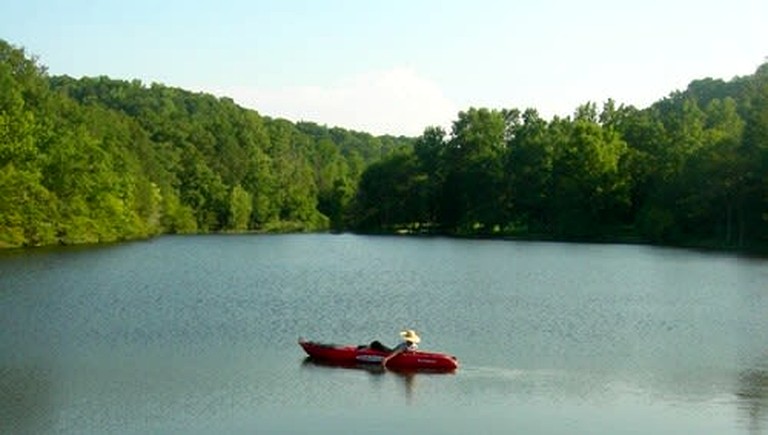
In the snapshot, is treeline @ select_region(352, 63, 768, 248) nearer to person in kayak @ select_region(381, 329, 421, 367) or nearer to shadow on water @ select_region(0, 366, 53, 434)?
person in kayak @ select_region(381, 329, 421, 367)

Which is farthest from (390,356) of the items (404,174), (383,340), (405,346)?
(404,174)

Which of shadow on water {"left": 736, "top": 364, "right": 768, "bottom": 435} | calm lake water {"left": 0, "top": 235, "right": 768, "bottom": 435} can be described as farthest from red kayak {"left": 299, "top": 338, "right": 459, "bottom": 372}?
shadow on water {"left": 736, "top": 364, "right": 768, "bottom": 435}

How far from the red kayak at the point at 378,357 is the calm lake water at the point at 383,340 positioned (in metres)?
0.56

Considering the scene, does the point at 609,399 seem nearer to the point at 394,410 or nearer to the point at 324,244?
the point at 394,410

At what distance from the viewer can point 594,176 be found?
107062 millimetres

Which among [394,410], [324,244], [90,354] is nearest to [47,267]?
[90,354]

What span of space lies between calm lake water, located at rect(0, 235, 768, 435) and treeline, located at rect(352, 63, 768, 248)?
91.7 feet

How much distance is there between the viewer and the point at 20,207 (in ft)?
252

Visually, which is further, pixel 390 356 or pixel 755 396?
pixel 390 356

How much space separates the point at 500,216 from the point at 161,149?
152ft

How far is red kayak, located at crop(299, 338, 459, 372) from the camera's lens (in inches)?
1085

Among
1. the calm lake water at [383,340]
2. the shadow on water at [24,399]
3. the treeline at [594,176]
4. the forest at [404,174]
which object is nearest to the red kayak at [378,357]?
the calm lake water at [383,340]

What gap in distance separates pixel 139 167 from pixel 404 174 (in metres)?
36.9

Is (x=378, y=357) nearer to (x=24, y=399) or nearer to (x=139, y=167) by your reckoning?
(x=24, y=399)
